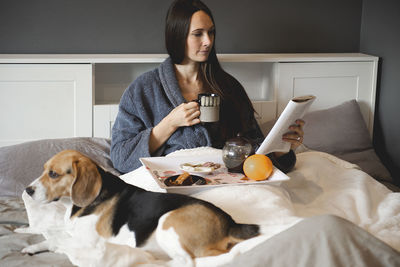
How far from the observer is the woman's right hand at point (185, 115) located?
7.12 feet

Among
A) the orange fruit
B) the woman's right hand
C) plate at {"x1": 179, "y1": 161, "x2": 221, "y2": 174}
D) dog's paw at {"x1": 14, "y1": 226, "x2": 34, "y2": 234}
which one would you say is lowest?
dog's paw at {"x1": 14, "y1": 226, "x2": 34, "y2": 234}

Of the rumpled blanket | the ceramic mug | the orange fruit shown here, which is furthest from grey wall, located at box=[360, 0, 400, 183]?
the orange fruit

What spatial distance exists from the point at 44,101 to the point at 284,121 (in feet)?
4.93

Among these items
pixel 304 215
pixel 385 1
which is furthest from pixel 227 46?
pixel 304 215

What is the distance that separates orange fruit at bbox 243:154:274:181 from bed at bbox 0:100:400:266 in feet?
0.13

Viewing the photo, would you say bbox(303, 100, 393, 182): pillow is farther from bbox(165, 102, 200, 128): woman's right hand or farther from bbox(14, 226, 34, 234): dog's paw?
bbox(14, 226, 34, 234): dog's paw

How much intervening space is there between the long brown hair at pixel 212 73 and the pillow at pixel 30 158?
585mm

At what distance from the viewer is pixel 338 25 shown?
3.43 metres

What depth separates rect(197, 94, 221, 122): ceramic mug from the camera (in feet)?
6.88

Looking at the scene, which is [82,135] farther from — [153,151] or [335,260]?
[335,260]

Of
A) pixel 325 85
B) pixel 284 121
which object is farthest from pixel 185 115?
pixel 325 85

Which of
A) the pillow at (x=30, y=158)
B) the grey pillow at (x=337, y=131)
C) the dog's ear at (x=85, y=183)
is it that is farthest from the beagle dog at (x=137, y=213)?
the grey pillow at (x=337, y=131)

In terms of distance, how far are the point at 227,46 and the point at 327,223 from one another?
2073 millimetres

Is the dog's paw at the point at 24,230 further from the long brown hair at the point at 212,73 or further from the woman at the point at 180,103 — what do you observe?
the long brown hair at the point at 212,73
